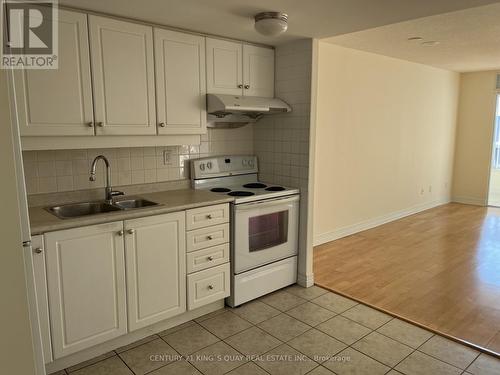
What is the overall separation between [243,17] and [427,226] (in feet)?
13.9

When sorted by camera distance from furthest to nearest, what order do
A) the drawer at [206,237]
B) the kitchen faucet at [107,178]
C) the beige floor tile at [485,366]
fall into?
the drawer at [206,237], the kitchen faucet at [107,178], the beige floor tile at [485,366]

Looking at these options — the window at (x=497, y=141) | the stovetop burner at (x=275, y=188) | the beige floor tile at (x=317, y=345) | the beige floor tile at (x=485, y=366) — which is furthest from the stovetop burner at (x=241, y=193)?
the window at (x=497, y=141)

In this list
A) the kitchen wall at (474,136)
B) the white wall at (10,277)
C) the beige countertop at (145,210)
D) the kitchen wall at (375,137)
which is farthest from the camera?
the kitchen wall at (474,136)

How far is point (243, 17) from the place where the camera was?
8.62 ft

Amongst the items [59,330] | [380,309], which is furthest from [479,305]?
[59,330]

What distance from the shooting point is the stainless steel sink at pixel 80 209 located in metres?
2.65

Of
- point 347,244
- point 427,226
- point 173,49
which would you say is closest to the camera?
point 173,49

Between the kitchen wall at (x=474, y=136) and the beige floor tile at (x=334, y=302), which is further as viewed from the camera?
the kitchen wall at (x=474, y=136)

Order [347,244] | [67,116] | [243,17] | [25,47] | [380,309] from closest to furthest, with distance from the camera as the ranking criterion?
[25,47] → [67,116] → [243,17] → [380,309] → [347,244]

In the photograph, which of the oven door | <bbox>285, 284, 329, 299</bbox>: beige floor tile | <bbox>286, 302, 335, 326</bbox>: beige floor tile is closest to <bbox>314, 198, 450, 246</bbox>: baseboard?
<bbox>285, 284, 329, 299</bbox>: beige floor tile

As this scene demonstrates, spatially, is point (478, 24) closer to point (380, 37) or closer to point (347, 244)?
point (380, 37)

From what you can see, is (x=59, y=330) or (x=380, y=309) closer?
(x=59, y=330)

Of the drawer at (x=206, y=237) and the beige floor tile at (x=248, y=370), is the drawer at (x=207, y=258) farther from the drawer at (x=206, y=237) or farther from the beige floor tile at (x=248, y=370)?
the beige floor tile at (x=248, y=370)

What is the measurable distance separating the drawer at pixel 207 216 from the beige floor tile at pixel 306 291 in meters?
0.99
